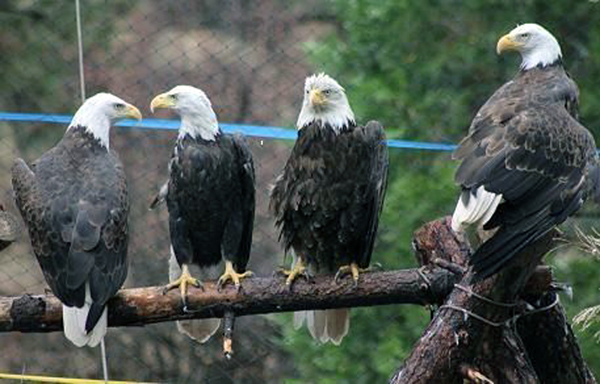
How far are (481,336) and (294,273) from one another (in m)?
0.76

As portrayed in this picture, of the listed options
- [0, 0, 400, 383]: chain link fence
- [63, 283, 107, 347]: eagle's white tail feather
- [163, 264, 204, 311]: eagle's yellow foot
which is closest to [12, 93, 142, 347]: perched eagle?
[63, 283, 107, 347]: eagle's white tail feather

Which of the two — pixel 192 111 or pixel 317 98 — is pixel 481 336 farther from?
pixel 192 111

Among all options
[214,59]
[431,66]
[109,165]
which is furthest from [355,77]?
[109,165]

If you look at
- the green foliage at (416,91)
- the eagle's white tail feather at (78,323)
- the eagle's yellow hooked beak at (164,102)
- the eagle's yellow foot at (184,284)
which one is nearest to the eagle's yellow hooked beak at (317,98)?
the eagle's yellow hooked beak at (164,102)

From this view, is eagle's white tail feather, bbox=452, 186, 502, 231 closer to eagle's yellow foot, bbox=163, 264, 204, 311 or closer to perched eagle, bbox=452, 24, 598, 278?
perched eagle, bbox=452, 24, 598, 278

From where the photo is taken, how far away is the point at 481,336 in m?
6.25

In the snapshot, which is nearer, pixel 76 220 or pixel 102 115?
pixel 76 220

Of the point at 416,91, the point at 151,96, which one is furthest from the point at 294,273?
the point at 151,96

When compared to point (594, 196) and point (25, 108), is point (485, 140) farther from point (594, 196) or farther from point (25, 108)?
point (25, 108)

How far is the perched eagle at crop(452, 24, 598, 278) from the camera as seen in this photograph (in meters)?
5.86

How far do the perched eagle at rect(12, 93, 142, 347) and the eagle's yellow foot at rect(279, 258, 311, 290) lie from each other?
23.3 inches

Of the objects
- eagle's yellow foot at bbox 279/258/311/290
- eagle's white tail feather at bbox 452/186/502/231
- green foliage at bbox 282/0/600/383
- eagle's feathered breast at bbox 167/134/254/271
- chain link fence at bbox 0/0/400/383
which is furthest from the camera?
chain link fence at bbox 0/0/400/383

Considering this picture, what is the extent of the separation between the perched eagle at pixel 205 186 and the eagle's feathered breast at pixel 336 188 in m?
0.18

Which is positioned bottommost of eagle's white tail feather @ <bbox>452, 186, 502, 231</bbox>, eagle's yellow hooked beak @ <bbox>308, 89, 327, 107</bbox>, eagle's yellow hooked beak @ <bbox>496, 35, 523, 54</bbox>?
eagle's white tail feather @ <bbox>452, 186, 502, 231</bbox>
